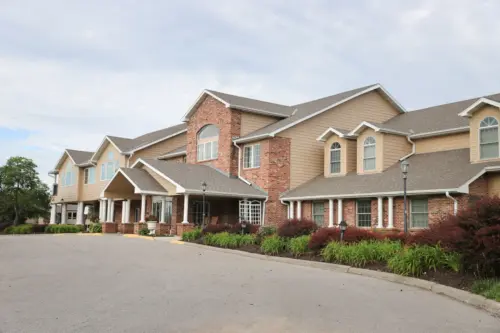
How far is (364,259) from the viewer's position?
14.4 meters

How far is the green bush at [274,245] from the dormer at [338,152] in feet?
35.9

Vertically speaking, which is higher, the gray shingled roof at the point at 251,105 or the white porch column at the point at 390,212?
the gray shingled roof at the point at 251,105

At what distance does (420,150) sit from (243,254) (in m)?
12.6

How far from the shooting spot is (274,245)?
1802cm

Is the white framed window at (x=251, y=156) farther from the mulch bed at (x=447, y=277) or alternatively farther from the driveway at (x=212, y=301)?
the mulch bed at (x=447, y=277)

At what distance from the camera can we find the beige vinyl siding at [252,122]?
31688mm

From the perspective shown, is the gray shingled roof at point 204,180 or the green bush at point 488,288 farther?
the gray shingled roof at point 204,180

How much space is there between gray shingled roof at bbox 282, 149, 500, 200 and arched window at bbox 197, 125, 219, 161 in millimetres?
6243

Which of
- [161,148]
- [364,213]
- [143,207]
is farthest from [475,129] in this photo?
[161,148]

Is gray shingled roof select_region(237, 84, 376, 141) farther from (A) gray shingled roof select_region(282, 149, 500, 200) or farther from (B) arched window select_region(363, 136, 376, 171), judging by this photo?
(B) arched window select_region(363, 136, 376, 171)

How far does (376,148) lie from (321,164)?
5.30 m

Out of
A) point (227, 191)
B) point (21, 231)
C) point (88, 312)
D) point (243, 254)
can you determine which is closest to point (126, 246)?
point (243, 254)

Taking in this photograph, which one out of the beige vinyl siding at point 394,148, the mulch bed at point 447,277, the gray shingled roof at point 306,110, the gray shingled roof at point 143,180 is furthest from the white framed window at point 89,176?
the mulch bed at point 447,277

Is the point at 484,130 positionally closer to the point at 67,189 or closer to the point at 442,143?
the point at 442,143
